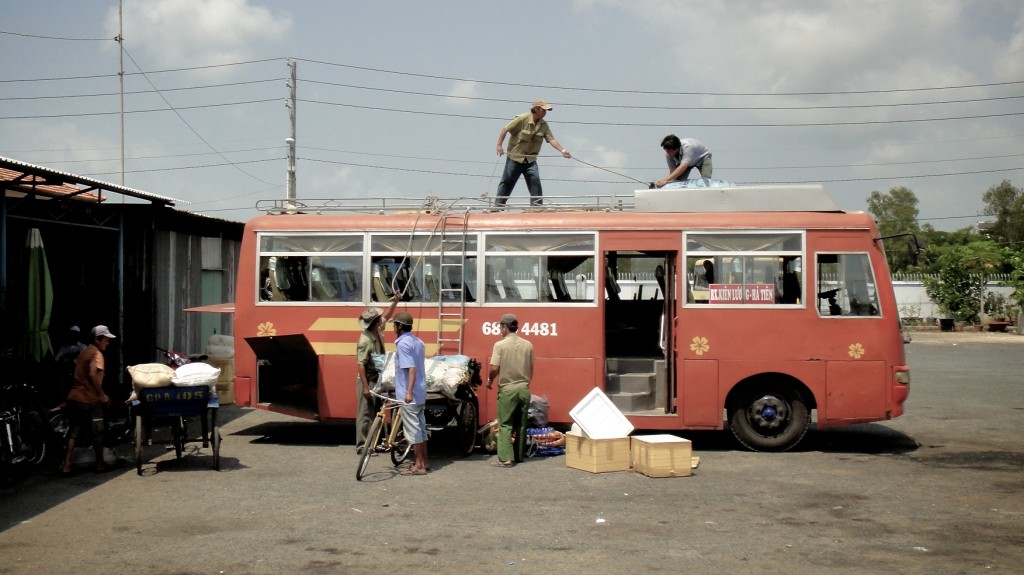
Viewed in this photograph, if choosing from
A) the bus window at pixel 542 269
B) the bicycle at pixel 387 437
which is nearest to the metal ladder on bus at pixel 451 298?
the bus window at pixel 542 269

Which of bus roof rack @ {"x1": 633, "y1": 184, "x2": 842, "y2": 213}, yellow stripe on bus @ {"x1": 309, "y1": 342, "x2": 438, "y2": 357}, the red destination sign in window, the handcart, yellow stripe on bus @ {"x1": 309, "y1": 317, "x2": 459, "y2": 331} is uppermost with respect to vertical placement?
bus roof rack @ {"x1": 633, "y1": 184, "x2": 842, "y2": 213}

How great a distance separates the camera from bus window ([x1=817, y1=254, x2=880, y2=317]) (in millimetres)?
11672

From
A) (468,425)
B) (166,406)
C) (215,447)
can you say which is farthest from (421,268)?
(166,406)

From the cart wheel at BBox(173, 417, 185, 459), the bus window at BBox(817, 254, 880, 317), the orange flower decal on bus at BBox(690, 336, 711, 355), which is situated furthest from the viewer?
the orange flower decal on bus at BBox(690, 336, 711, 355)

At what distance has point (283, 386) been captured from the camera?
493 inches

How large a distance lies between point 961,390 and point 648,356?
9230mm

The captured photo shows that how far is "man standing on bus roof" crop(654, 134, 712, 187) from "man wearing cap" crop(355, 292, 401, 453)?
4280 millimetres

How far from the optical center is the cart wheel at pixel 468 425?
11.6m

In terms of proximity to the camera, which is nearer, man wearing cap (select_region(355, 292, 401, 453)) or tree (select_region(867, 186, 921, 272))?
man wearing cap (select_region(355, 292, 401, 453))

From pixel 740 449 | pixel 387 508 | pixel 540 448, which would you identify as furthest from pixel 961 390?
pixel 387 508

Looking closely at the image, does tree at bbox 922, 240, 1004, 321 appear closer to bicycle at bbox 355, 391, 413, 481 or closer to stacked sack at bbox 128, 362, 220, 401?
bicycle at bbox 355, 391, 413, 481

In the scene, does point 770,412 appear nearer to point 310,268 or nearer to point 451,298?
point 451,298

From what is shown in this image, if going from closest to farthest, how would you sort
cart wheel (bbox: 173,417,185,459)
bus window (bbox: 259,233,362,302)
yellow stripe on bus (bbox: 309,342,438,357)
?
cart wheel (bbox: 173,417,185,459) < yellow stripe on bus (bbox: 309,342,438,357) < bus window (bbox: 259,233,362,302)

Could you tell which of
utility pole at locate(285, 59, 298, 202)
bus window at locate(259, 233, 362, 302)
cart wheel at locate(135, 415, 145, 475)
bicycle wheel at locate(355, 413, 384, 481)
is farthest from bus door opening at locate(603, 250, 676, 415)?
utility pole at locate(285, 59, 298, 202)
